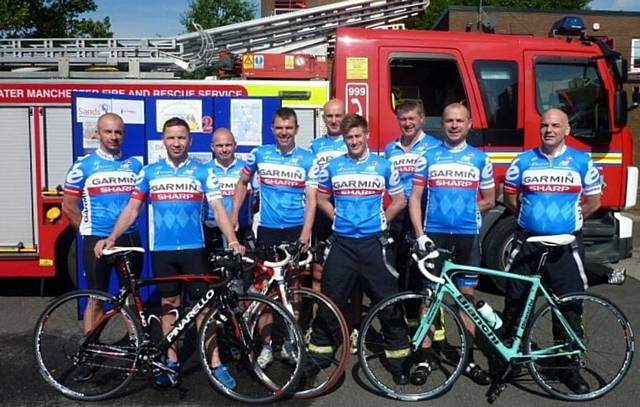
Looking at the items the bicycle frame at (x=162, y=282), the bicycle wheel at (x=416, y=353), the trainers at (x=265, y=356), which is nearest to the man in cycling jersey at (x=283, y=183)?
the bicycle frame at (x=162, y=282)

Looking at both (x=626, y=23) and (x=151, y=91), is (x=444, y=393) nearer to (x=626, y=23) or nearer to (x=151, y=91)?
(x=151, y=91)

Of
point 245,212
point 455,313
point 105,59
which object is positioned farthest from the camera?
point 105,59

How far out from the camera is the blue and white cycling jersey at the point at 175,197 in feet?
13.9

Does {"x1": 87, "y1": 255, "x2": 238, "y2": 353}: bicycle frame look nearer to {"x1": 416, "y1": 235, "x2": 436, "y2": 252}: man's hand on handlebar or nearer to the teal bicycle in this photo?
the teal bicycle

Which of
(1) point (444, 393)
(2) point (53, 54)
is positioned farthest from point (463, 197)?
(2) point (53, 54)

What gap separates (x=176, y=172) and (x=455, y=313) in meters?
2.07

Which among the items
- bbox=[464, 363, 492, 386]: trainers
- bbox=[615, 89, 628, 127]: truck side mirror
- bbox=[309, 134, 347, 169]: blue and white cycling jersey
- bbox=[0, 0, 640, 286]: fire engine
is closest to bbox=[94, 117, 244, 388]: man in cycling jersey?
bbox=[309, 134, 347, 169]: blue and white cycling jersey

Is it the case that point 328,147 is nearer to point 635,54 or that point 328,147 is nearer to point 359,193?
point 359,193

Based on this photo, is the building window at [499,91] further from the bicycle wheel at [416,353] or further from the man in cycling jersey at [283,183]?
the bicycle wheel at [416,353]

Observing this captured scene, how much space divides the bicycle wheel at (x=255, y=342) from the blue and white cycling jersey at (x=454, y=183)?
51.3 inches

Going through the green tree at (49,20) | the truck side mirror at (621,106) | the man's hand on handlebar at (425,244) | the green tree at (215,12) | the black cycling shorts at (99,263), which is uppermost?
the green tree at (215,12)

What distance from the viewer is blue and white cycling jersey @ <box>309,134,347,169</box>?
5.25 m

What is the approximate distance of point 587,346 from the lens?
4.31 metres

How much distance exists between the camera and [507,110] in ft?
20.6
